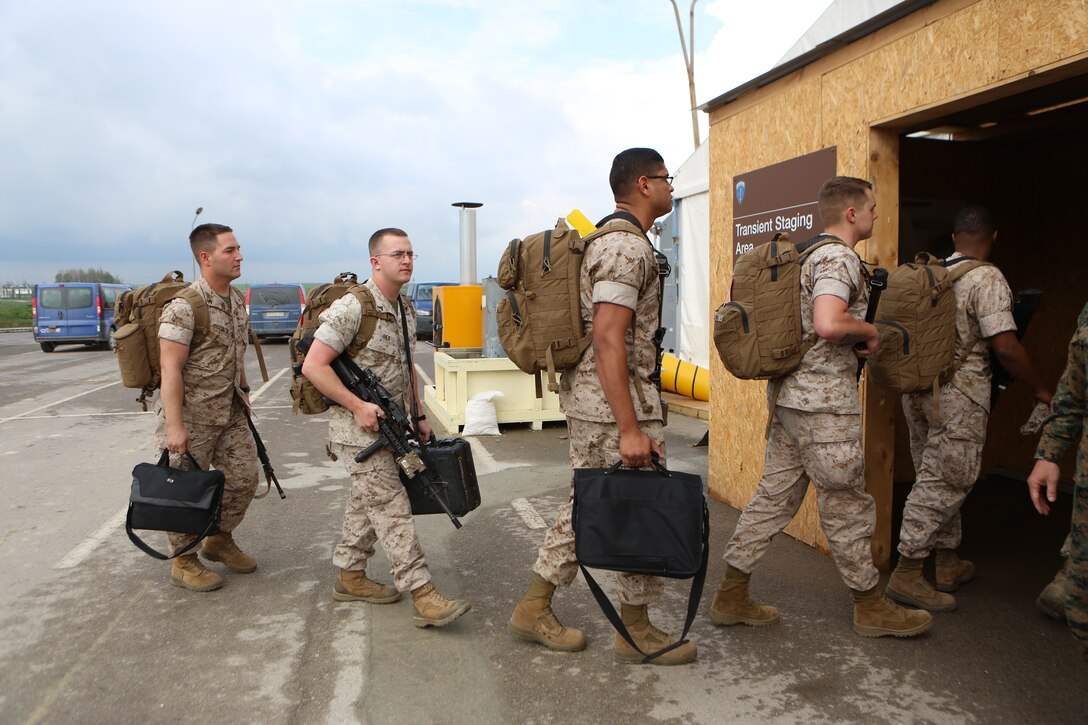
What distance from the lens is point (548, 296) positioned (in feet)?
11.0

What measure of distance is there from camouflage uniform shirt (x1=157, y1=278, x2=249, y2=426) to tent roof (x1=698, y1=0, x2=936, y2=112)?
3.45 meters

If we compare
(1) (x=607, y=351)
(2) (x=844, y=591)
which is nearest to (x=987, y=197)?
(2) (x=844, y=591)

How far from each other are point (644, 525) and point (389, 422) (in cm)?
137

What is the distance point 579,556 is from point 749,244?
2909mm

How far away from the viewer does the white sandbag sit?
9.07 m

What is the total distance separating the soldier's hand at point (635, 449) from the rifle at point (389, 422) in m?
1.08

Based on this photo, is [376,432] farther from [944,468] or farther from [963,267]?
[963,267]

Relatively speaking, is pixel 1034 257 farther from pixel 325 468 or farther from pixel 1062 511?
pixel 325 468

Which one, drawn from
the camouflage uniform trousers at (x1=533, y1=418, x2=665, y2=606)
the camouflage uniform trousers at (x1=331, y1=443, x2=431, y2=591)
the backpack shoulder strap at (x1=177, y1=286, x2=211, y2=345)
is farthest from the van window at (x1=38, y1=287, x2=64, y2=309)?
the camouflage uniform trousers at (x1=533, y1=418, x2=665, y2=606)

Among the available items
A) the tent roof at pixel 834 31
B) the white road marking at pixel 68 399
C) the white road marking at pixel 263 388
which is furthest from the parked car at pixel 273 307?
the tent roof at pixel 834 31

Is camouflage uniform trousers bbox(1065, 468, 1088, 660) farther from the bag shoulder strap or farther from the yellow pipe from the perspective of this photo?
the yellow pipe

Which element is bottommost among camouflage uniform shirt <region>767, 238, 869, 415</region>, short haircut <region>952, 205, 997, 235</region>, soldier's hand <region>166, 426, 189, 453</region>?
soldier's hand <region>166, 426, 189, 453</region>

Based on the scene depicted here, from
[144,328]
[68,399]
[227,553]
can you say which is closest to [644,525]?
[227,553]

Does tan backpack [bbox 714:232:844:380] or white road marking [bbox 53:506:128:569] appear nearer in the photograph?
tan backpack [bbox 714:232:844:380]
